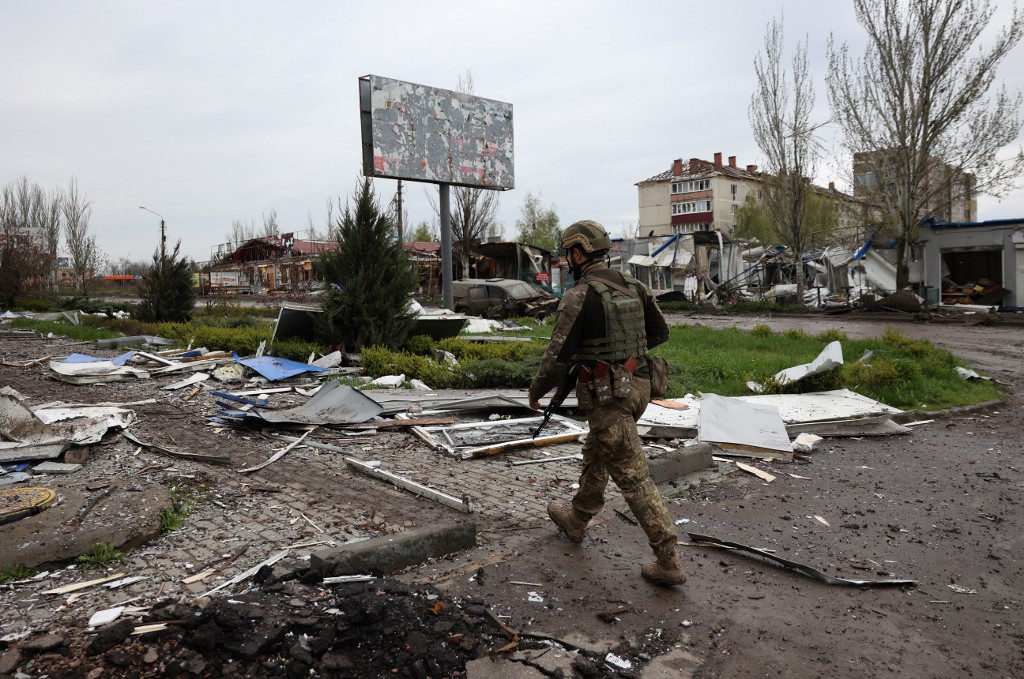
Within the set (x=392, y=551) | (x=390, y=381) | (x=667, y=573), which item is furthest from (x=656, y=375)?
(x=390, y=381)

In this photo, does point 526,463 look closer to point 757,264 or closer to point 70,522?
point 70,522

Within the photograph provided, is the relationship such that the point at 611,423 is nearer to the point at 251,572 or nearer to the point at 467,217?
the point at 251,572

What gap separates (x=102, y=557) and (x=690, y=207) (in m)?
67.7

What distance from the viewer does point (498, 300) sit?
2241cm

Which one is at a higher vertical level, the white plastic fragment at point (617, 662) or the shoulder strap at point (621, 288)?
the shoulder strap at point (621, 288)

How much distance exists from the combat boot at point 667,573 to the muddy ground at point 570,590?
2.3 inches

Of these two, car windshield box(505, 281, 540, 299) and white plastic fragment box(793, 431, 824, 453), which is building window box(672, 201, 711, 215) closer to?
car windshield box(505, 281, 540, 299)

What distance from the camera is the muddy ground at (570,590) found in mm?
2660

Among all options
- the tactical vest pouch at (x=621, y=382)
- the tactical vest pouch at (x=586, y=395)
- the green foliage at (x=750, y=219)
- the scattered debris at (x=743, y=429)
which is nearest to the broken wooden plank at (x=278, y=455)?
the tactical vest pouch at (x=586, y=395)

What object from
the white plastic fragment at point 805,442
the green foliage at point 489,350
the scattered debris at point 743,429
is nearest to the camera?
the scattered debris at point 743,429

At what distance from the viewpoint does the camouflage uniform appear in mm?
3596

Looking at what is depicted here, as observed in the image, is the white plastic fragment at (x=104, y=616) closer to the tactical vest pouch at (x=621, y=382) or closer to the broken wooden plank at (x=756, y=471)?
the tactical vest pouch at (x=621, y=382)

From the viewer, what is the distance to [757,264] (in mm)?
31938

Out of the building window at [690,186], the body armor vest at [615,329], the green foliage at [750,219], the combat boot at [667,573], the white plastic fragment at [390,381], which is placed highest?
the building window at [690,186]
